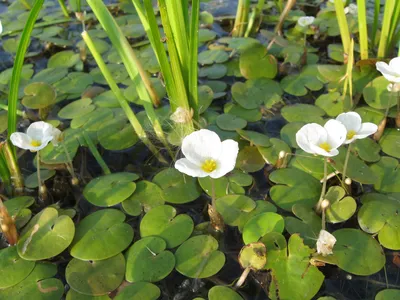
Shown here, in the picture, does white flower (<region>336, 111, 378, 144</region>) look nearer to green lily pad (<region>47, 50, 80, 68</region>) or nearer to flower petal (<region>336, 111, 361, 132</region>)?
flower petal (<region>336, 111, 361, 132</region>)

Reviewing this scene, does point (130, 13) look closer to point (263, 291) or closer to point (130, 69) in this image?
point (130, 69)

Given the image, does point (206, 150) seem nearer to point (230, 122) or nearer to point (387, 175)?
point (230, 122)

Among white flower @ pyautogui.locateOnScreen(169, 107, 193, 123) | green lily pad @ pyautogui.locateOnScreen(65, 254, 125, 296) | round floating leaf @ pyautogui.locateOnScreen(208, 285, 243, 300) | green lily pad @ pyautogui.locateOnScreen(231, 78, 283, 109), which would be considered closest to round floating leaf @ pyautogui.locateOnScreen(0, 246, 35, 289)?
green lily pad @ pyautogui.locateOnScreen(65, 254, 125, 296)

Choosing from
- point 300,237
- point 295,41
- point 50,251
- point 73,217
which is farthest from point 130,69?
point 295,41

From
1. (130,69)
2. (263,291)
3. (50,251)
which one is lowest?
(263,291)

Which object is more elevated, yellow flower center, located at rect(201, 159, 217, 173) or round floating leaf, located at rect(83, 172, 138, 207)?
yellow flower center, located at rect(201, 159, 217, 173)

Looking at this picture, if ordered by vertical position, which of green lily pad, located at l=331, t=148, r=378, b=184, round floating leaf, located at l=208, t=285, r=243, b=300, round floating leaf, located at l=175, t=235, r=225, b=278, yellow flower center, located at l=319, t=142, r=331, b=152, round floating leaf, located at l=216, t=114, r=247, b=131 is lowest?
round floating leaf, located at l=208, t=285, r=243, b=300
